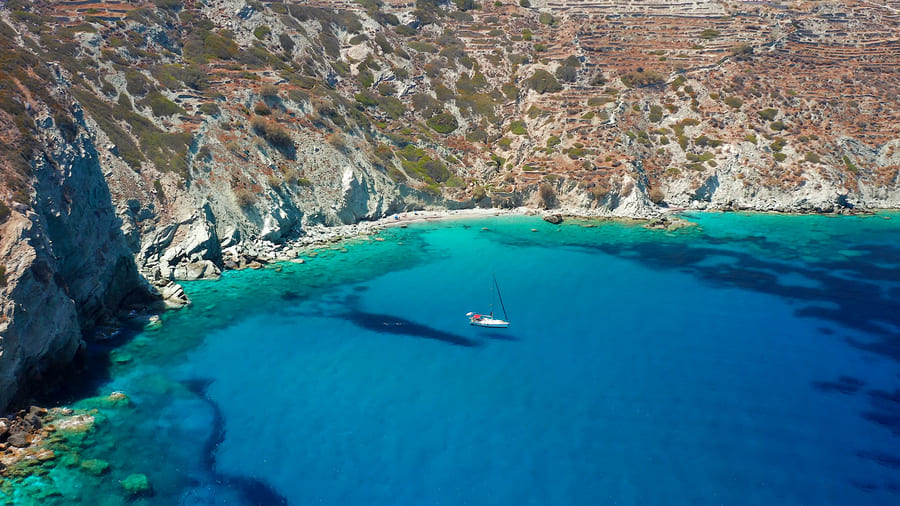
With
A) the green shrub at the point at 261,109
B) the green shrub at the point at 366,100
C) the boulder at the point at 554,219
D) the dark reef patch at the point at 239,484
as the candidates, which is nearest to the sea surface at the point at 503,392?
the dark reef patch at the point at 239,484

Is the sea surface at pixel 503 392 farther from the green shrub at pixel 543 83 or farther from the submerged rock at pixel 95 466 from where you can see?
the green shrub at pixel 543 83

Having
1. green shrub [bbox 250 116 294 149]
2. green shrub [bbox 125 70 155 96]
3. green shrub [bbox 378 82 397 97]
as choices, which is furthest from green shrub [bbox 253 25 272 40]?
green shrub [bbox 250 116 294 149]

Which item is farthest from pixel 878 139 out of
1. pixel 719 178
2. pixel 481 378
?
pixel 481 378

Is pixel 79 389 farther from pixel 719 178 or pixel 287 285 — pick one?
pixel 719 178

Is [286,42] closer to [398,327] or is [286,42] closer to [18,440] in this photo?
[398,327]

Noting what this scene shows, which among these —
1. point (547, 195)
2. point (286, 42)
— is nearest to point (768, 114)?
point (547, 195)
